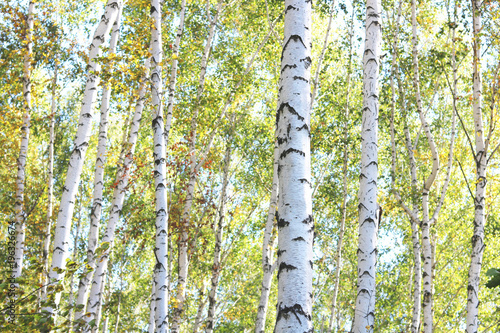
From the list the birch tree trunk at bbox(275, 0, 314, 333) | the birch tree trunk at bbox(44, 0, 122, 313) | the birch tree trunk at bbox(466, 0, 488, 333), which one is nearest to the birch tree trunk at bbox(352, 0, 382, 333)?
the birch tree trunk at bbox(275, 0, 314, 333)

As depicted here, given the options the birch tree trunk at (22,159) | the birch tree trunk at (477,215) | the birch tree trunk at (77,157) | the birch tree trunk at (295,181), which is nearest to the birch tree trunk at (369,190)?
the birch tree trunk at (295,181)

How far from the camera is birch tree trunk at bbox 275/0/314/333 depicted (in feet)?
9.37

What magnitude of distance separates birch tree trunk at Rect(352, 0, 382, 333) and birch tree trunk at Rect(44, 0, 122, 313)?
11.0 feet

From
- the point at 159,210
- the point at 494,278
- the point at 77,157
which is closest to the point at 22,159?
the point at 77,157

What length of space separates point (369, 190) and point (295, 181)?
272cm

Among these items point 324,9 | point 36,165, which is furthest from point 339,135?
point 36,165

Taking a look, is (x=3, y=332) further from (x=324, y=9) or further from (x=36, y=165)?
(x=36, y=165)

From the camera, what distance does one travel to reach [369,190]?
564cm

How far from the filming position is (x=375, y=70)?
6.02m

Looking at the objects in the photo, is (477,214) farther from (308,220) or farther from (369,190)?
(308,220)

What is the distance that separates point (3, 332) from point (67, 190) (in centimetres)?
209

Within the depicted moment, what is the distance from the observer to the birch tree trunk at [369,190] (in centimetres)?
532

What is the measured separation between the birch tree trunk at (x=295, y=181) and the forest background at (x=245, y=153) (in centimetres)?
751

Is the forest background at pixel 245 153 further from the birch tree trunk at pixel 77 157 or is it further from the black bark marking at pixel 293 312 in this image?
the black bark marking at pixel 293 312
